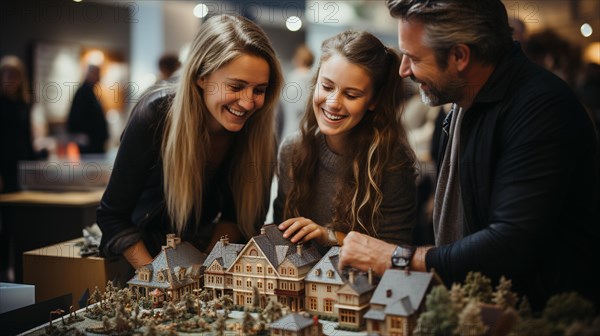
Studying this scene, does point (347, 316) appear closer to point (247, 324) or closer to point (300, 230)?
point (247, 324)

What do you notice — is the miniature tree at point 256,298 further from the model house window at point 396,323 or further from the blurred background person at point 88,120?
the blurred background person at point 88,120

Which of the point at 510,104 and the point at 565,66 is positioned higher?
the point at 565,66

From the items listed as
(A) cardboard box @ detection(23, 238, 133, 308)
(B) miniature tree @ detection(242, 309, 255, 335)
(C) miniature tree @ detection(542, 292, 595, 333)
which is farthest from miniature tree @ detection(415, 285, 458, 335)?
(A) cardboard box @ detection(23, 238, 133, 308)

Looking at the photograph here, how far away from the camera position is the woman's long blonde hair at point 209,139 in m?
2.79

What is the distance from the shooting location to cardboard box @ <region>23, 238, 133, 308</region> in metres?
3.12

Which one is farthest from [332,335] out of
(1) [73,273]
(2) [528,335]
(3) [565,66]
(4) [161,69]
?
→ (4) [161,69]

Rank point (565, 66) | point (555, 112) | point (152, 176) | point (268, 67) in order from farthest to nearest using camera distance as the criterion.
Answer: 1. point (565, 66)
2. point (152, 176)
3. point (268, 67)
4. point (555, 112)

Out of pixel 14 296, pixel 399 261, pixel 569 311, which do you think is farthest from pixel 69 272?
pixel 569 311

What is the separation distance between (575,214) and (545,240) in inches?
6.0

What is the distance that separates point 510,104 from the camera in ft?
7.15

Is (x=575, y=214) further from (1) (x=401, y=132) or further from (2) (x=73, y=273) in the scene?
(2) (x=73, y=273)

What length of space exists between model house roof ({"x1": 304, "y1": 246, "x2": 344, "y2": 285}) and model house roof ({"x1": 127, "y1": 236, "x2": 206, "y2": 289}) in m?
0.50

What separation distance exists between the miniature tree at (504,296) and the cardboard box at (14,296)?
2.01m

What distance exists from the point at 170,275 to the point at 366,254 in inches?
30.4
